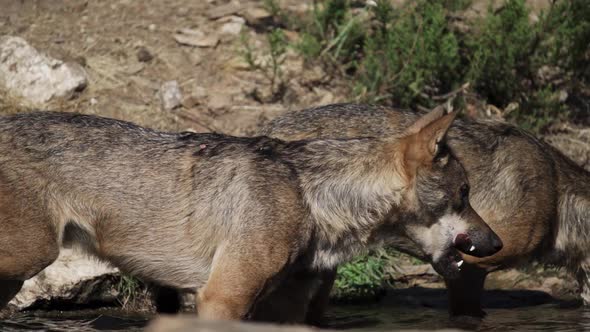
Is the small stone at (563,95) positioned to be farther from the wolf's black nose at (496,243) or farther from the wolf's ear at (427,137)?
the wolf's ear at (427,137)

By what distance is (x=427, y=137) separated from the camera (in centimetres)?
805

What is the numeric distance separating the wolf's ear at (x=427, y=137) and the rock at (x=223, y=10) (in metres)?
6.11

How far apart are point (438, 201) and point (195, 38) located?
611 cm

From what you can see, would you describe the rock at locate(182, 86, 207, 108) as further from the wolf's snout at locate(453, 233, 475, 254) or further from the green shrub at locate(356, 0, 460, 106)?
the wolf's snout at locate(453, 233, 475, 254)

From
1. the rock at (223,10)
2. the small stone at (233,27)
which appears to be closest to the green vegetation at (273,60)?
the small stone at (233,27)

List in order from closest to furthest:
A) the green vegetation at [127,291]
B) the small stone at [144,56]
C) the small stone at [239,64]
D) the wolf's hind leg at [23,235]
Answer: the wolf's hind leg at [23,235]
the green vegetation at [127,291]
the small stone at [144,56]
the small stone at [239,64]

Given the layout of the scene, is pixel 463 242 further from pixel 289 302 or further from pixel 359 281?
pixel 359 281

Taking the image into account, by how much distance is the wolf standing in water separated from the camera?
783 cm

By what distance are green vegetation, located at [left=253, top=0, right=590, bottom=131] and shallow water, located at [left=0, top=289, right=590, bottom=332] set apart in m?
2.42

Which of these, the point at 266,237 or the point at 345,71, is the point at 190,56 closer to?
the point at 345,71

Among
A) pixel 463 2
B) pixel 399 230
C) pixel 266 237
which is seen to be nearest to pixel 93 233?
pixel 266 237

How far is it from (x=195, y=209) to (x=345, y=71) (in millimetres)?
5633

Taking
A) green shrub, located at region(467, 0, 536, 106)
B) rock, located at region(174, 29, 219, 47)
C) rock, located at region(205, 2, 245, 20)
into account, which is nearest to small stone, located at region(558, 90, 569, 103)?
green shrub, located at region(467, 0, 536, 106)

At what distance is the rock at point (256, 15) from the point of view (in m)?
14.0
